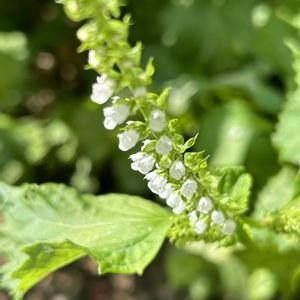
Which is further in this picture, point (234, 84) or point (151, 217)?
point (234, 84)

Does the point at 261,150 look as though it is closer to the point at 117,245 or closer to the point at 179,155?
the point at 117,245

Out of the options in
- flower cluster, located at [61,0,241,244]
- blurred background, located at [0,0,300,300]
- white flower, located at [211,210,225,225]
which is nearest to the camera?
flower cluster, located at [61,0,241,244]

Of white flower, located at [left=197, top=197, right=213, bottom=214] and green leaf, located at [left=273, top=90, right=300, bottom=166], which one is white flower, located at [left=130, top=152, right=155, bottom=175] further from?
green leaf, located at [left=273, top=90, right=300, bottom=166]

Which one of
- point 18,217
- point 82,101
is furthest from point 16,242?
point 82,101

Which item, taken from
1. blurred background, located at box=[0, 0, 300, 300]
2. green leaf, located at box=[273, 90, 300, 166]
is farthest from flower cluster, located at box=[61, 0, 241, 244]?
blurred background, located at box=[0, 0, 300, 300]

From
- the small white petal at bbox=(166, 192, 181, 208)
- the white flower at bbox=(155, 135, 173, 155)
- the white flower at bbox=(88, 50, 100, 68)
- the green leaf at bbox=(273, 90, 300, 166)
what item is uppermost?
the white flower at bbox=(88, 50, 100, 68)

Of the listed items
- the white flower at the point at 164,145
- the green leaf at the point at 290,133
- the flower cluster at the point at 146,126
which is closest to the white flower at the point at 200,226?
the flower cluster at the point at 146,126
